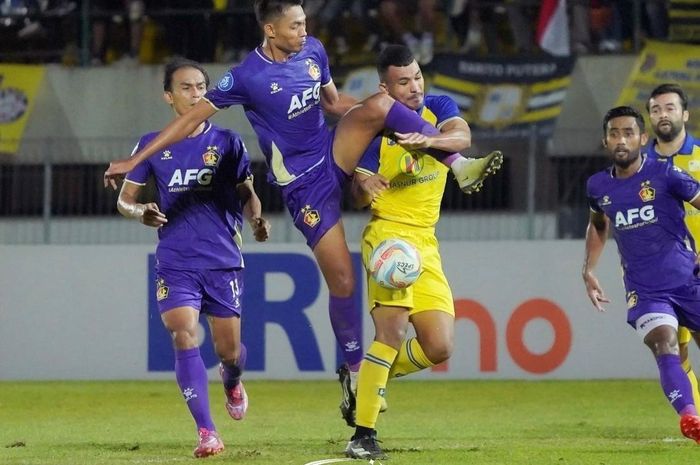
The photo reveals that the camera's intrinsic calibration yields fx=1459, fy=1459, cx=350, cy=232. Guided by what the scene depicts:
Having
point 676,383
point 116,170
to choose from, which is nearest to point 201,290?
point 116,170

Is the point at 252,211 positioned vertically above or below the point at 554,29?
below

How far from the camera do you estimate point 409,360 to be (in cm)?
915

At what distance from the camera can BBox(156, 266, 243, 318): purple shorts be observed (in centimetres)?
916

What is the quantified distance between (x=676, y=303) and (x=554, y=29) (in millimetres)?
10323

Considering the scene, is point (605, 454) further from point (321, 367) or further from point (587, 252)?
point (321, 367)

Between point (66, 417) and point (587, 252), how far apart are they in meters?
4.99

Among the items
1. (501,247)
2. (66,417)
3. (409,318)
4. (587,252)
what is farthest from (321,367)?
(409,318)

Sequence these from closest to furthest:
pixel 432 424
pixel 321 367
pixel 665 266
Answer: pixel 665 266 < pixel 432 424 < pixel 321 367

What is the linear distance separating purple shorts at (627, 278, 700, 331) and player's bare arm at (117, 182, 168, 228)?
319 centimetres

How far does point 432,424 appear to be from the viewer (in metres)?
11.6

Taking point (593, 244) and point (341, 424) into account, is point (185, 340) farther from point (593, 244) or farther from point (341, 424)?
point (593, 244)

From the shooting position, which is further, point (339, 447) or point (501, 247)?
point (501, 247)

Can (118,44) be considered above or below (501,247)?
above

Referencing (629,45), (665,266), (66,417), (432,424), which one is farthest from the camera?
(629,45)
